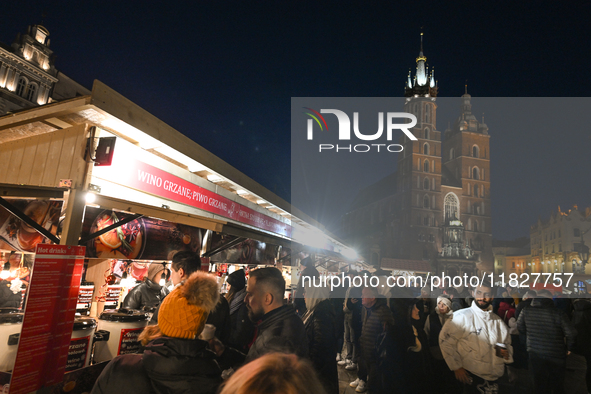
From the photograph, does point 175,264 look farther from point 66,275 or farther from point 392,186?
point 392,186

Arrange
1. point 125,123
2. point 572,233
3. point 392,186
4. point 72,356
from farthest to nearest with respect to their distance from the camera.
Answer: point 392,186 < point 572,233 < point 125,123 < point 72,356

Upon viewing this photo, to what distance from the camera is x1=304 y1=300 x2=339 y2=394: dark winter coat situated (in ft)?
12.8

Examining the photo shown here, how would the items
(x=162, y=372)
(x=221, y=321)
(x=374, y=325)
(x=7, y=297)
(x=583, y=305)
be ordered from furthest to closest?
(x=7, y=297) → (x=583, y=305) → (x=374, y=325) → (x=221, y=321) → (x=162, y=372)

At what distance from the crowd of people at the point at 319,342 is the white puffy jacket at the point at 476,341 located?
0.01m

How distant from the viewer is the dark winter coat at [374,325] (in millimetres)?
5029

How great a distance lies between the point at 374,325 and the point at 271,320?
2.95 m

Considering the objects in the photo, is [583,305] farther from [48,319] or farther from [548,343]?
[48,319]

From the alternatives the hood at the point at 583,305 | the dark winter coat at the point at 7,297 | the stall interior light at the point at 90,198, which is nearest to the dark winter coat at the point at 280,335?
the stall interior light at the point at 90,198

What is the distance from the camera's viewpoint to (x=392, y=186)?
76.1 m

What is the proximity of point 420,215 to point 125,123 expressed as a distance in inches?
2541

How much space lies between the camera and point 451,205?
67.2m

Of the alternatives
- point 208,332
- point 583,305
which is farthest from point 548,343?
point 208,332

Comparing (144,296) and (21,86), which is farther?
(21,86)

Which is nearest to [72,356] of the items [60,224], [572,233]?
[60,224]
